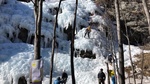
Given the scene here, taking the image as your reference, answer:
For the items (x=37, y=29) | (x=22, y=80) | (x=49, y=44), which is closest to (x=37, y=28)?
(x=37, y=29)

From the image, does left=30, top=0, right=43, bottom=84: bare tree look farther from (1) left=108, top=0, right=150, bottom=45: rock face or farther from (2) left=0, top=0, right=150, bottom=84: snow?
(1) left=108, top=0, right=150, bottom=45: rock face

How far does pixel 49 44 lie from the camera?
2944cm

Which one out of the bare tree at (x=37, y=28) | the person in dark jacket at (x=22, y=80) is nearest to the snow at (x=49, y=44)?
the person in dark jacket at (x=22, y=80)

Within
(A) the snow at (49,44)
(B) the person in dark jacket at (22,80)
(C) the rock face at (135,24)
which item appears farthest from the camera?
(C) the rock face at (135,24)

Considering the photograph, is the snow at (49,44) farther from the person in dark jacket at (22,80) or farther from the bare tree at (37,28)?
the bare tree at (37,28)

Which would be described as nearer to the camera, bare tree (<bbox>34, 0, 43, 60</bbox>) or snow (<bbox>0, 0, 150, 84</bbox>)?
bare tree (<bbox>34, 0, 43, 60</bbox>)

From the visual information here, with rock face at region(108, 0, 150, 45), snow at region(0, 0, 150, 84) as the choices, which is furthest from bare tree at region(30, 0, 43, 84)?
rock face at region(108, 0, 150, 45)

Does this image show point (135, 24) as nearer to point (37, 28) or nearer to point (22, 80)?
point (22, 80)

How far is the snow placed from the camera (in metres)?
23.4

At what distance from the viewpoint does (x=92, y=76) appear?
2334 centimetres

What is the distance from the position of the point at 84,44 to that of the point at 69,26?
4.01 metres

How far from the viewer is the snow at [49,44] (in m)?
23.4

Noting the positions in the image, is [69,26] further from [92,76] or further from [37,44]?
[37,44]

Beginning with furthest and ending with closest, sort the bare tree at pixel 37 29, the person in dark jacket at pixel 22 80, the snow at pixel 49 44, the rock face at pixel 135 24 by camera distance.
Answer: the rock face at pixel 135 24 → the snow at pixel 49 44 → the person in dark jacket at pixel 22 80 → the bare tree at pixel 37 29
